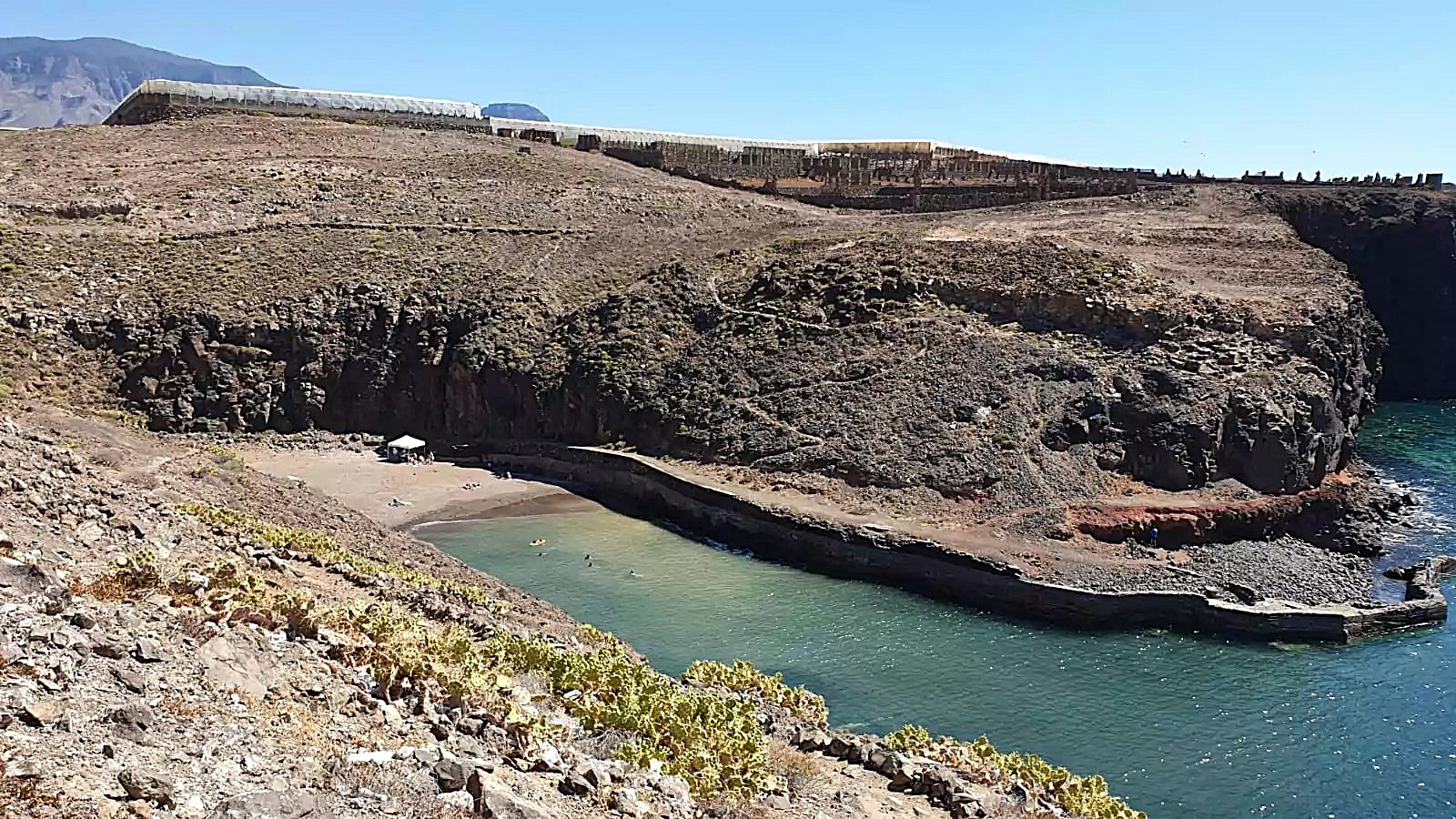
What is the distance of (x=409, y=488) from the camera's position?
40.3 meters

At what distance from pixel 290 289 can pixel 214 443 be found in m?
8.34

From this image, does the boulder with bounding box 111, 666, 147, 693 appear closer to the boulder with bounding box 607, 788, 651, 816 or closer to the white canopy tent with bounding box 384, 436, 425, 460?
the boulder with bounding box 607, 788, 651, 816

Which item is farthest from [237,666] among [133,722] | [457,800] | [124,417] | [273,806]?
[124,417]

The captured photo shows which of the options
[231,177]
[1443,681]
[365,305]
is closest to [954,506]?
[1443,681]

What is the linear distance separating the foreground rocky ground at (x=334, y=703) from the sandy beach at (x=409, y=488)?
14.9m

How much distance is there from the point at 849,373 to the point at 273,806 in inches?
1354

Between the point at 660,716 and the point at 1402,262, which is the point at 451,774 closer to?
the point at 660,716

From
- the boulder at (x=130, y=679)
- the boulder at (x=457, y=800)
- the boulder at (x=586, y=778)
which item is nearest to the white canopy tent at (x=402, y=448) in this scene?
the boulder at (x=586, y=778)

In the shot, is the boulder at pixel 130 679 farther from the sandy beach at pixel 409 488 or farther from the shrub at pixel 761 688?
the sandy beach at pixel 409 488

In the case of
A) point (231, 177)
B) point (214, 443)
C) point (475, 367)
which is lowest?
point (214, 443)

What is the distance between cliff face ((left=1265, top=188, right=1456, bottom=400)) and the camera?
6681 cm

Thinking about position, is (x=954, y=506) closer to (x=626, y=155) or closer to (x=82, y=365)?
(x=82, y=365)

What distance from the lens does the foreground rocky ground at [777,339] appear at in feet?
117

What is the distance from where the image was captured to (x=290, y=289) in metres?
47.5
